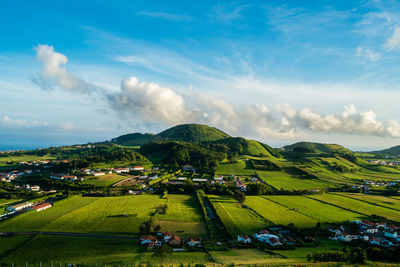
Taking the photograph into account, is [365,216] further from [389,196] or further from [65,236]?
[65,236]

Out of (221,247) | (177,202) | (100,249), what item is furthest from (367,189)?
(100,249)

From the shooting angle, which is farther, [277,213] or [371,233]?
[277,213]

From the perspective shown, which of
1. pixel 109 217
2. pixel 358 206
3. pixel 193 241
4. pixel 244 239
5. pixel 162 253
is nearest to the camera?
pixel 162 253

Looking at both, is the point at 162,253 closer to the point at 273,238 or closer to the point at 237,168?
the point at 273,238

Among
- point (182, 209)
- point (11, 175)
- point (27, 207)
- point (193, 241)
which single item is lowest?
point (193, 241)

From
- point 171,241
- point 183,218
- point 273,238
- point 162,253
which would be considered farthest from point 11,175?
point 273,238

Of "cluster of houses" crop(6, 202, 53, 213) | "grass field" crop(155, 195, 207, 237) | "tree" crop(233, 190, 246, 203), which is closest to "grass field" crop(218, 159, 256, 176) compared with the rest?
"tree" crop(233, 190, 246, 203)
